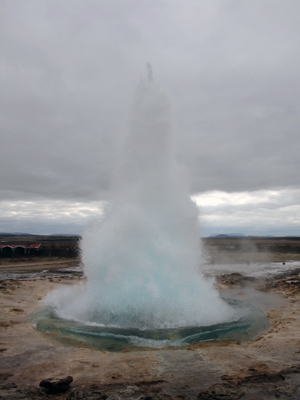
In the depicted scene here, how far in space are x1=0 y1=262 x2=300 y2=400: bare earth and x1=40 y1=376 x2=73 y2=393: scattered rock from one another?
10cm

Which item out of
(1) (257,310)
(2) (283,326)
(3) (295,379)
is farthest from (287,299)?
(3) (295,379)

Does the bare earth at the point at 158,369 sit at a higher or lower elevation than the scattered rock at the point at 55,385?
lower

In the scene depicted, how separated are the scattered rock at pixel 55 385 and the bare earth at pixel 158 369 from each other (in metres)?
0.10

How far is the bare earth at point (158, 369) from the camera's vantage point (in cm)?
493

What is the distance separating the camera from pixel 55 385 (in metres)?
4.96

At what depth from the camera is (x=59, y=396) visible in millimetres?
4809

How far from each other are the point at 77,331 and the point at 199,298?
4459mm

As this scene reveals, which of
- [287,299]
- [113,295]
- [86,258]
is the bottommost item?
[287,299]

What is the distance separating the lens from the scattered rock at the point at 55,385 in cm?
494

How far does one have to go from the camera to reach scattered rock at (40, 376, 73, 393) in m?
4.94

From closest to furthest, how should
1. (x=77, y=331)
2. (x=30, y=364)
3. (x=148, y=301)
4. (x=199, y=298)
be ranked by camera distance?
(x=30, y=364)
(x=77, y=331)
(x=148, y=301)
(x=199, y=298)

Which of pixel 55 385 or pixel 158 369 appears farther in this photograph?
pixel 158 369

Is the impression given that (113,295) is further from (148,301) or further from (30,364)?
(30,364)

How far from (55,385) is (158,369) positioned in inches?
78.4
